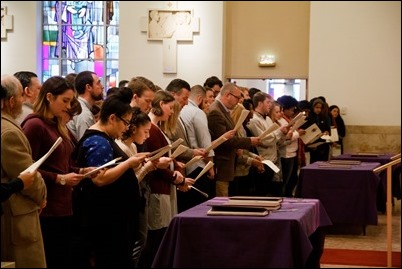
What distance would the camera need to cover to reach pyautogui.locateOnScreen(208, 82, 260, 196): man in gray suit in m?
6.51

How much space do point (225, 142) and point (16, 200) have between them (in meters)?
3.47

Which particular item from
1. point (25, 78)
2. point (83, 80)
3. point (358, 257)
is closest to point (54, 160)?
point (25, 78)

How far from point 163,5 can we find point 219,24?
105 centimetres

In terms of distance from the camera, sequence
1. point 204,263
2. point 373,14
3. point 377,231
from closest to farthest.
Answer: point 204,263 < point 377,231 < point 373,14

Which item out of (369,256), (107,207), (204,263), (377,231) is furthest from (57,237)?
(377,231)

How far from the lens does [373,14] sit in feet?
39.8

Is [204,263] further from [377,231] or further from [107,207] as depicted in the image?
[377,231]

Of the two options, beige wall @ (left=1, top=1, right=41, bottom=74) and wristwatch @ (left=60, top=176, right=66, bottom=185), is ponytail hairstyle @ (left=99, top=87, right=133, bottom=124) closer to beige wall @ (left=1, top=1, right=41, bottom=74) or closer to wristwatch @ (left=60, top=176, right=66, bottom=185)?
wristwatch @ (left=60, top=176, right=66, bottom=185)

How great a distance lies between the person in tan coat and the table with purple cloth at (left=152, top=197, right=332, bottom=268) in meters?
0.81

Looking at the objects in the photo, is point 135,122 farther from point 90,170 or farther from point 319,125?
point 319,125

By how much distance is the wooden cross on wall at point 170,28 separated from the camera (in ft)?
41.6

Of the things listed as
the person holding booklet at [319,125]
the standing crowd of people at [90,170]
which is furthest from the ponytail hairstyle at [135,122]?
the person holding booklet at [319,125]

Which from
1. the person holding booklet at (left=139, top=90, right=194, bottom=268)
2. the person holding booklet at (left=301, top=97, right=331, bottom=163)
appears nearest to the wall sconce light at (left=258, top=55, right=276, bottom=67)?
the person holding booklet at (left=301, top=97, right=331, bottom=163)

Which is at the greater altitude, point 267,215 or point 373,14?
point 373,14
